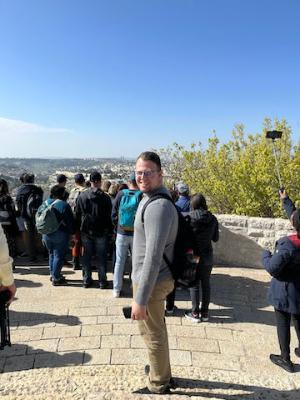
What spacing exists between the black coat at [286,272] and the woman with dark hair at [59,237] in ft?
10.2

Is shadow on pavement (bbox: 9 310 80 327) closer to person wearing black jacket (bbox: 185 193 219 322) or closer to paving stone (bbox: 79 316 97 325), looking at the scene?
paving stone (bbox: 79 316 97 325)

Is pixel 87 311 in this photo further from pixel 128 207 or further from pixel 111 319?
pixel 128 207

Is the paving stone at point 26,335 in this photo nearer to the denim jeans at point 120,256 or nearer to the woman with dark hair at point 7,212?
the denim jeans at point 120,256

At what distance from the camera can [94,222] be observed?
516 centimetres

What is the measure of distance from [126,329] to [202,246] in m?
1.33

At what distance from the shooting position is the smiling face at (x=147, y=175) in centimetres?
258

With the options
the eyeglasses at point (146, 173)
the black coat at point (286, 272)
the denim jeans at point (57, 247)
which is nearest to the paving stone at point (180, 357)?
the black coat at point (286, 272)

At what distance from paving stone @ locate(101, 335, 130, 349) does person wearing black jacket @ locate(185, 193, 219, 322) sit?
0.94 meters

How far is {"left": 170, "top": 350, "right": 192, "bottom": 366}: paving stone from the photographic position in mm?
3408

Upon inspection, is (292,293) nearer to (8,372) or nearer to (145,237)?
(145,237)

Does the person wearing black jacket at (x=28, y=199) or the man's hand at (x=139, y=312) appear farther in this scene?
the person wearing black jacket at (x=28, y=199)

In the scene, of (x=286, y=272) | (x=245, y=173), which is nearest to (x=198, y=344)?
(x=286, y=272)

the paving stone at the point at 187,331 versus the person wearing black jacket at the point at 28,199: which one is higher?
the person wearing black jacket at the point at 28,199

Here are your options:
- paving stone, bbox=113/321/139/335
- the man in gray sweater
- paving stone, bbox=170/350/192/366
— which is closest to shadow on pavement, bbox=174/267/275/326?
paving stone, bbox=113/321/139/335
